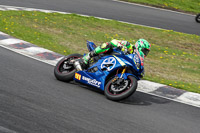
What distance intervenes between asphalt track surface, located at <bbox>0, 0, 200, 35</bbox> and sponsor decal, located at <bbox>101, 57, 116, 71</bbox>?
396 inches

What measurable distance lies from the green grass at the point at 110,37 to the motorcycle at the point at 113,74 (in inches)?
84.9

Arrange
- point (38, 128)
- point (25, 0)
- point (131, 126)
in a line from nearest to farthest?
point (38, 128)
point (131, 126)
point (25, 0)

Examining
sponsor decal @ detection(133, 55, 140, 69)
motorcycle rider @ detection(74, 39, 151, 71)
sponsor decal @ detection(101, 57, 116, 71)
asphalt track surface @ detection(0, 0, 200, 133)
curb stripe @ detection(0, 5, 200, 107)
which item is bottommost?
asphalt track surface @ detection(0, 0, 200, 133)

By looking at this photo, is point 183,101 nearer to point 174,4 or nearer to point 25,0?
point 25,0

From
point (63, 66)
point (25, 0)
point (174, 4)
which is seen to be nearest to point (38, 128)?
point (63, 66)

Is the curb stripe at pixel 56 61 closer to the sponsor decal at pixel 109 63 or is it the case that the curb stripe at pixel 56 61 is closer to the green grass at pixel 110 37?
the green grass at pixel 110 37

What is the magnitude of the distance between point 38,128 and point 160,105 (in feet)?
11.1

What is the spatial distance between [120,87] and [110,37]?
21.7 ft

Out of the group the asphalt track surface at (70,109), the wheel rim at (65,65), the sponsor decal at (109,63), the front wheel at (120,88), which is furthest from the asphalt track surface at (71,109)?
the sponsor decal at (109,63)

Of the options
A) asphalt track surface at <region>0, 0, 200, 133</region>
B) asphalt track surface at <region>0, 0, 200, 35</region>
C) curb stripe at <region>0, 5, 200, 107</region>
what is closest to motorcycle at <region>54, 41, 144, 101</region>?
asphalt track surface at <region>0, 0, 200, 133</region>

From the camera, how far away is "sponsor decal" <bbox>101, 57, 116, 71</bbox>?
726 cm

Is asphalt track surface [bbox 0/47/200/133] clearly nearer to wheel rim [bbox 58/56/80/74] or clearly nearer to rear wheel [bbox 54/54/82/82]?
rear wheel [bbox 54/54/82/82]

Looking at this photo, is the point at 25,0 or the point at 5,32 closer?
the point at 5,32

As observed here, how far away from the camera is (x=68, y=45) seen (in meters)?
11.6
